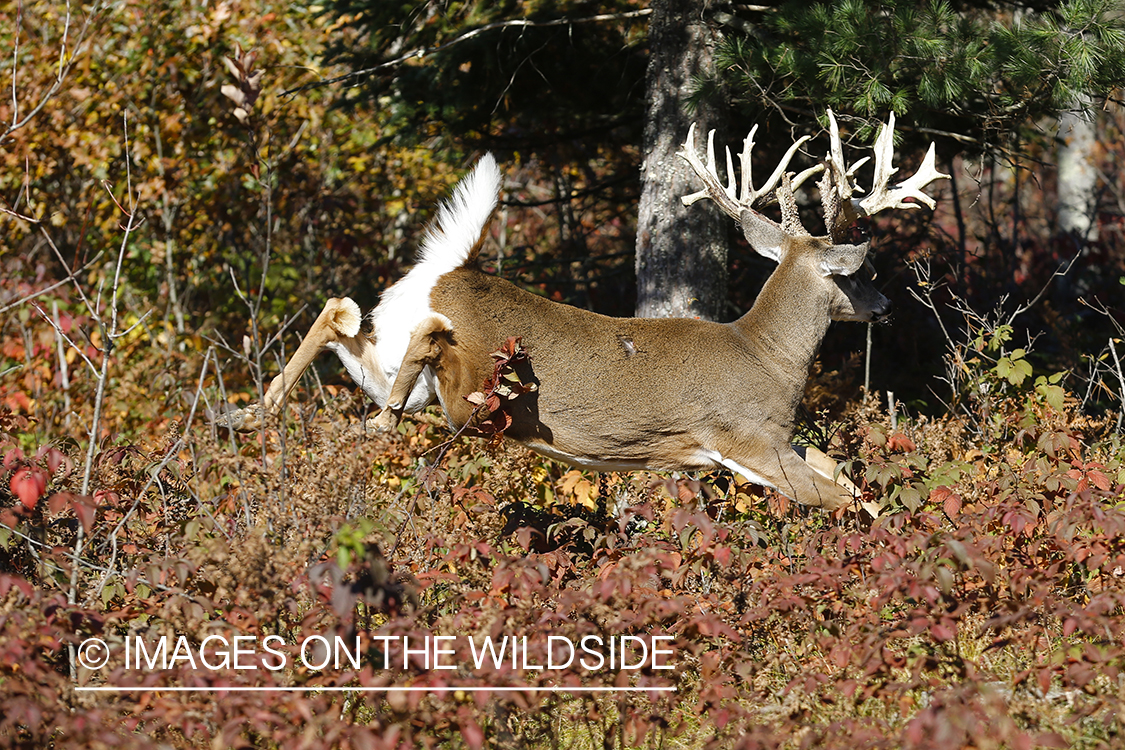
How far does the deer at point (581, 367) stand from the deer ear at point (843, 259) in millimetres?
11

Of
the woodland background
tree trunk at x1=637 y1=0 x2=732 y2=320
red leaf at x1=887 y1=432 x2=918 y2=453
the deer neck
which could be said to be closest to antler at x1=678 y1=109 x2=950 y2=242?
the deer neck

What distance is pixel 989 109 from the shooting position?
5.98 meters

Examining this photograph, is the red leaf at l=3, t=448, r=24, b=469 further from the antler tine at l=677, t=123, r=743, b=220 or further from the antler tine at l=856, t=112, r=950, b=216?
the antler tine at l=856, t=112, r=950, b=216

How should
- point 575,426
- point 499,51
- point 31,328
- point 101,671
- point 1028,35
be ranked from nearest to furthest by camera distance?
1. point 101,671
2. point 575,426
3. point 1028,35
4. point 499,51
5. point 31,328

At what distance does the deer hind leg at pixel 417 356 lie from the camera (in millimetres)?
→ 4699

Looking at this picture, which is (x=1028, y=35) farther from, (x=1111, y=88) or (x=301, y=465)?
(x=301, y=465)

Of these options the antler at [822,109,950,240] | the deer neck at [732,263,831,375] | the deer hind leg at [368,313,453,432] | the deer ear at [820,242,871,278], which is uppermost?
the antler at [822,109,950,240]

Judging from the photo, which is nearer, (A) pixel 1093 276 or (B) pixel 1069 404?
(B) pixel 1069 404

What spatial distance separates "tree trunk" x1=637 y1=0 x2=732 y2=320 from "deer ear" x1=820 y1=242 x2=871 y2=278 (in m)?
1.25

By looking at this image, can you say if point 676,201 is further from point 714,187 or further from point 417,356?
point 417,356

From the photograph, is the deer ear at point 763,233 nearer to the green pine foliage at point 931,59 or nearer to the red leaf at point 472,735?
the green pine foliage at point 931,59

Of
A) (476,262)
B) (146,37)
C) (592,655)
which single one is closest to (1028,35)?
(476,262)

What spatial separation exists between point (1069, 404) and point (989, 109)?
171 centimetres

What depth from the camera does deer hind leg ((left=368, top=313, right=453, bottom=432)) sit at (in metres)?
4.70
